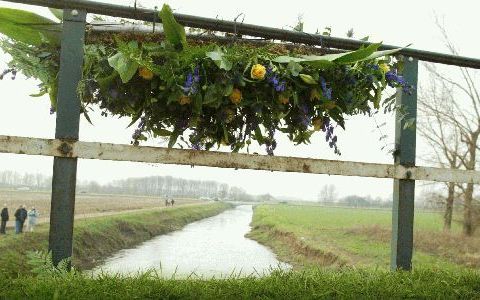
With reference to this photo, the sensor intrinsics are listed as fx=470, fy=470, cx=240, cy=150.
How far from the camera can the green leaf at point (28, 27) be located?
1.61 metres

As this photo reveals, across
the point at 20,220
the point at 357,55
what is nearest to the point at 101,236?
the point at 20,220

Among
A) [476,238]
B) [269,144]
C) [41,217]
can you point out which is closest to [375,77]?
[269,144]

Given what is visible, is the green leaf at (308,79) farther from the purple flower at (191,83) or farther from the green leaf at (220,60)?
the purple flower at (191,83)

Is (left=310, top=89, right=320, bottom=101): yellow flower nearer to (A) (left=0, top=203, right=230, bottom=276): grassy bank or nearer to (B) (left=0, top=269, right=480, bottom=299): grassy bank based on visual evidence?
(B) (left=0, top=269, right=480, bottom=299): grassy bank

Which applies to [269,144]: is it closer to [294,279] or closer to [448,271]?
[294,279]

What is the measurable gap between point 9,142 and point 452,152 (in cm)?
1703

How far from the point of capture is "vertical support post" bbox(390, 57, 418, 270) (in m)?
1.92

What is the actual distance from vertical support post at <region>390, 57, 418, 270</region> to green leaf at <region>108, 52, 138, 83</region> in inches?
43.6

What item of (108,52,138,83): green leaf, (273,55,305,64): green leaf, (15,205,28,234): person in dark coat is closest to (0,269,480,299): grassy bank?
(108,52,138,83): green leaf

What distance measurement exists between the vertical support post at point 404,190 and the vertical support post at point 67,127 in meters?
1.26

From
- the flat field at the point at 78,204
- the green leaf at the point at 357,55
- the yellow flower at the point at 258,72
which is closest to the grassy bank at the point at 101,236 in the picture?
the flat field at the point at 78,204

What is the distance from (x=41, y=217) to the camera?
2481 centimetres

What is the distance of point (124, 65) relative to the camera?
4.78 feet

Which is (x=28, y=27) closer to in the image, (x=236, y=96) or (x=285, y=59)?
(x=236, y=96)
